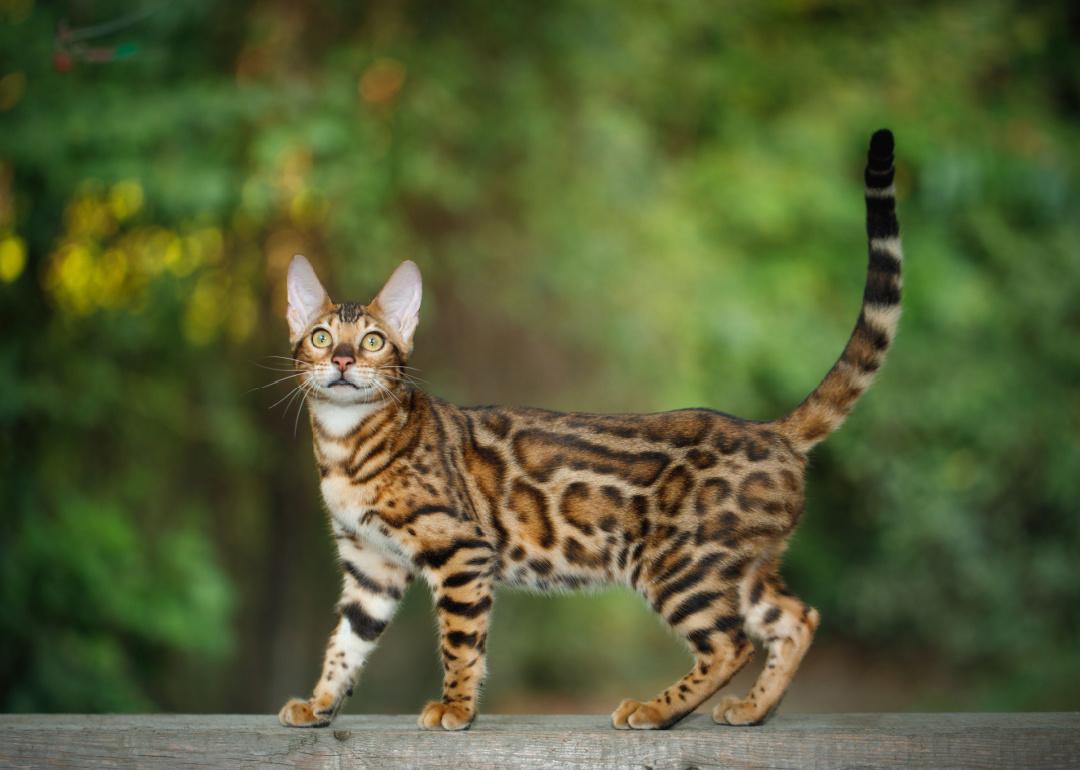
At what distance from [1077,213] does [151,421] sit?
922 centimetres

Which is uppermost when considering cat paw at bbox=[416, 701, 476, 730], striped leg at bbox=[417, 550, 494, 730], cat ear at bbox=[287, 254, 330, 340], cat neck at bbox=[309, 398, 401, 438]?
cat ear at bbox=[287, 254, 330, 340]

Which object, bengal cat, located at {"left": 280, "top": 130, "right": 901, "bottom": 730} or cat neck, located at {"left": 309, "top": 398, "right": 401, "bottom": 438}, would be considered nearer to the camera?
bengal cat, located at {"left": 280, "top": 130, "right": 901, "bottom": 730}

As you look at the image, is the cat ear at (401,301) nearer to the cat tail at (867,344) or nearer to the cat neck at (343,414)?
the cat neck at (343,414)

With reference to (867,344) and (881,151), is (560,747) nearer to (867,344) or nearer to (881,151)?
(867,344)

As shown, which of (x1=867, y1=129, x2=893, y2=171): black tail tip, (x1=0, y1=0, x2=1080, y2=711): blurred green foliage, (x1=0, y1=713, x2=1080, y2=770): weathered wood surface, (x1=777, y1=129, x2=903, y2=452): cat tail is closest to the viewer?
(x1=0, y1=713, x2=1080, y2=770): weathered wood surface

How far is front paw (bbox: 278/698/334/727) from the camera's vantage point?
3559mm

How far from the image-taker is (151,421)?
906cm

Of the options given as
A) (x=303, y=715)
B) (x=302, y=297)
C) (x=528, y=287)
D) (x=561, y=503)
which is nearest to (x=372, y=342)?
(x=302, y=297)

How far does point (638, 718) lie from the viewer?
11.4 ft

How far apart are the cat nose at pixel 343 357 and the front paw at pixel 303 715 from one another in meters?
0.97

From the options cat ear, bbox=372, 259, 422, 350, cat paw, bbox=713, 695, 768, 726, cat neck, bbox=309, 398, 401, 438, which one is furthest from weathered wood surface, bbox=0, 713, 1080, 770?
cat ear, bbox=372, 259, 422, 350

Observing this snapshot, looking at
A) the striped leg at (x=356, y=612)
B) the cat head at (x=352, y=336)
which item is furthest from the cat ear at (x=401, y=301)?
the striped leg at (x=356, y=612)

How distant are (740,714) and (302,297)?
179 centimetres

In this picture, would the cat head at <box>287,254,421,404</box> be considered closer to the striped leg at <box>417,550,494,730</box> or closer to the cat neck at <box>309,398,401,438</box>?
the cat neck at <box>309,398,401,438</box>
